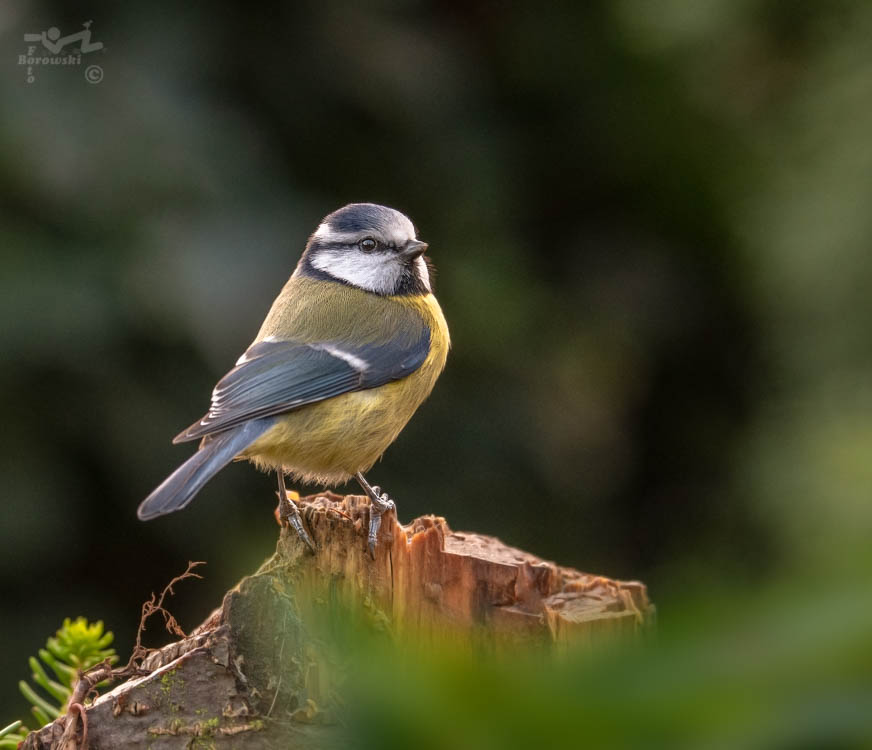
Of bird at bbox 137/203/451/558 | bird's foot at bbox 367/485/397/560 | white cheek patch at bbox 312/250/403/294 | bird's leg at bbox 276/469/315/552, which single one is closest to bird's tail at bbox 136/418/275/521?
bird at bbox 137/203/451/558

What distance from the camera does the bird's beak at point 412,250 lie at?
3.01m

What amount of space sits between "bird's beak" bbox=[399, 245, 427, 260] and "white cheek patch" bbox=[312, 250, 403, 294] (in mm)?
38

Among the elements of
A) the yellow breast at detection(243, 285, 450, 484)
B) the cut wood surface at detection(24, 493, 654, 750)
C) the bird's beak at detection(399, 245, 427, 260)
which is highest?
the bird's beak at detection(399, 245, 427, 260)

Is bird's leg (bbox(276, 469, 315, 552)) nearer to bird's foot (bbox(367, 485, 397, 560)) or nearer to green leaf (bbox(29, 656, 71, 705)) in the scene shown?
bird's foot (bbox(367, 485, 397, 560))

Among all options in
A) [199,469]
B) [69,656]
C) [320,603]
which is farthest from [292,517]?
[320,603]

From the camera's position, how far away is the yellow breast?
2527mm

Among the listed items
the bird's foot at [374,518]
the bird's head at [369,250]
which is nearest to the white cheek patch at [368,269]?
the bird's head at [369,250]

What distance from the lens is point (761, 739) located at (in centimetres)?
36

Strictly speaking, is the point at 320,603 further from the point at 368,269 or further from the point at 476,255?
the point at 476,255

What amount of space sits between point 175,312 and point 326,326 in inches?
23.3

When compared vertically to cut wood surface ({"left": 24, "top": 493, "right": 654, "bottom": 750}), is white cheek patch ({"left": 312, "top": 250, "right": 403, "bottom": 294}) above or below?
above

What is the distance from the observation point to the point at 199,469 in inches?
87.7

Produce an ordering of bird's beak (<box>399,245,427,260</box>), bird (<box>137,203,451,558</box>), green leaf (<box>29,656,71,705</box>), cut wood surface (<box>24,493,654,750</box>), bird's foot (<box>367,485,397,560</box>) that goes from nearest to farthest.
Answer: cut wood surface (<box>24,493,654,750</box>), green leaf (<box>29,656,71,705</box>), bird's foot (<box>367,485,397,560</box>), bird (<box>137,203,451,558</box>), bird's beak (<box>399,245,427,260</box>)

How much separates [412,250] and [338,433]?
694mm
